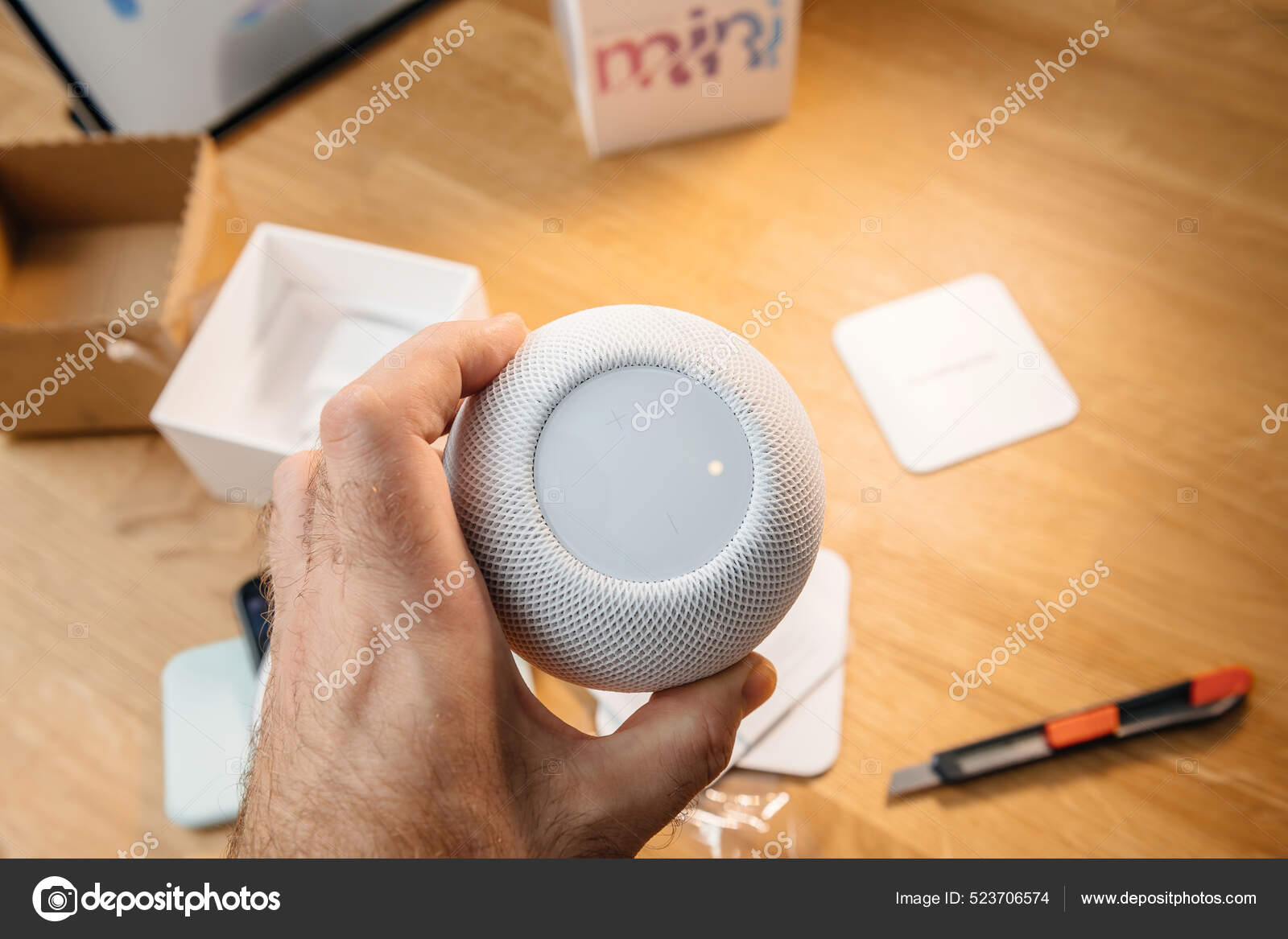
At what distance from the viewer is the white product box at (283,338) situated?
2.31 ft

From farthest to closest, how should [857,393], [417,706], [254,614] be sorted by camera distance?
[857,393]
[254,614]
[417,706]

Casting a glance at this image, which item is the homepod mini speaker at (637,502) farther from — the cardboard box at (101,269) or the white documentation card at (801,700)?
the cardboard box at (101,269)

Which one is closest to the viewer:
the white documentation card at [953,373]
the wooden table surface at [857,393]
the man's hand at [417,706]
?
the man's hand at [417,706]

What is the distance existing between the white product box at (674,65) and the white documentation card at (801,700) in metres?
0.50

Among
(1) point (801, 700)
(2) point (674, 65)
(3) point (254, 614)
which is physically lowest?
(1) point (801, 700)

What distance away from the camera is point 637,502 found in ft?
1.45

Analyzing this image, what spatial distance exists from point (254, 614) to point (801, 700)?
440 mm

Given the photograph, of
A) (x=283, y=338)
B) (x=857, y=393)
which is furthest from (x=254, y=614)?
(x=857, y=393)

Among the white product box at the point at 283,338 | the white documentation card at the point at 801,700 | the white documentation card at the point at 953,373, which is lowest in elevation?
the white documentation card at the point at 801,700

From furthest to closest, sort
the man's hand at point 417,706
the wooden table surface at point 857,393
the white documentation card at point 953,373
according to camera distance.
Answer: the white documentation card at point 953,373
the wooden table surface at point 857,393
the man's hand at point 417,706

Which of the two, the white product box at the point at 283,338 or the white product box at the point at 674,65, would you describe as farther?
the white product box at the point at 674,65

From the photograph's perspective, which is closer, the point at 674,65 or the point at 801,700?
the point at 801,700

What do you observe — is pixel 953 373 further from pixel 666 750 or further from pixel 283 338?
pixel 283 338

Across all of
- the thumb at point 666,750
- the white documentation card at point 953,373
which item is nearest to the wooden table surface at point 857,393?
the white documentation card at point 953,373
